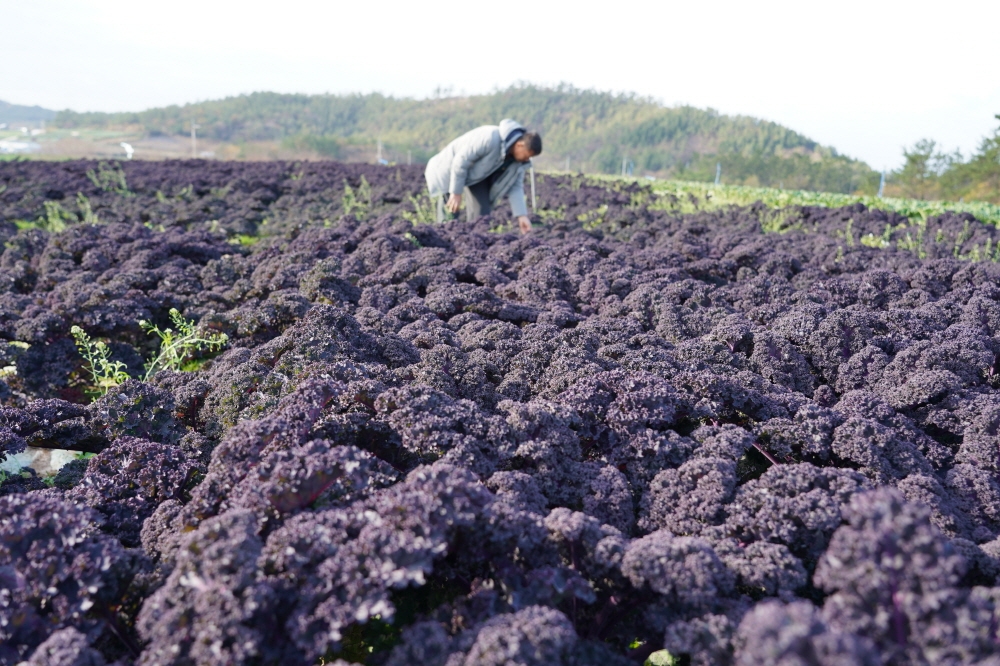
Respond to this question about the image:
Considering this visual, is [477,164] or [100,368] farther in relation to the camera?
[477,164]

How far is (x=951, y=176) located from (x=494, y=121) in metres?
101

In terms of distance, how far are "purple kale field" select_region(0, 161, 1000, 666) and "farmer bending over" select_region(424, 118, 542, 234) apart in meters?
4.74

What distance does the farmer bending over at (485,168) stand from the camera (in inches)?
448

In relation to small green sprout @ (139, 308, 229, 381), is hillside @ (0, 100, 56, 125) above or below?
above

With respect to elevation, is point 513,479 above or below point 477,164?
below

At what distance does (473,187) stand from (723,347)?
8862mm

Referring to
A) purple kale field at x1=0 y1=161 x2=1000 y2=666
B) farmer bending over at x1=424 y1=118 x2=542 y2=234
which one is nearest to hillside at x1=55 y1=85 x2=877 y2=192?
farmer bending over at x1=424 y1=118 x2=542 y2=234

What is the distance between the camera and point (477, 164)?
1197 centimetres

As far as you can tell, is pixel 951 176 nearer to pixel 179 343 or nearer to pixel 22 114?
pixel 179 343

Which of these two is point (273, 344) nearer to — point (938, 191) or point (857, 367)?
point (857, 367)

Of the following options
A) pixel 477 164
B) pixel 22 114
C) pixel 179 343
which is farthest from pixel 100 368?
pixel 22 114

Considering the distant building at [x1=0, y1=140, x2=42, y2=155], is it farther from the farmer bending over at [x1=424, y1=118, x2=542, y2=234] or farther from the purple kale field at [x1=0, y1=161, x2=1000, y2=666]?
the purple kale field at [x1=0, y1=161, x2=1000, y2=666]

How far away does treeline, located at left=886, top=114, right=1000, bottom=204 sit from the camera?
4234 centimetres

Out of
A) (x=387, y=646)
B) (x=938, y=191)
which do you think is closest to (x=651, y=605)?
(x=387, y=646)
